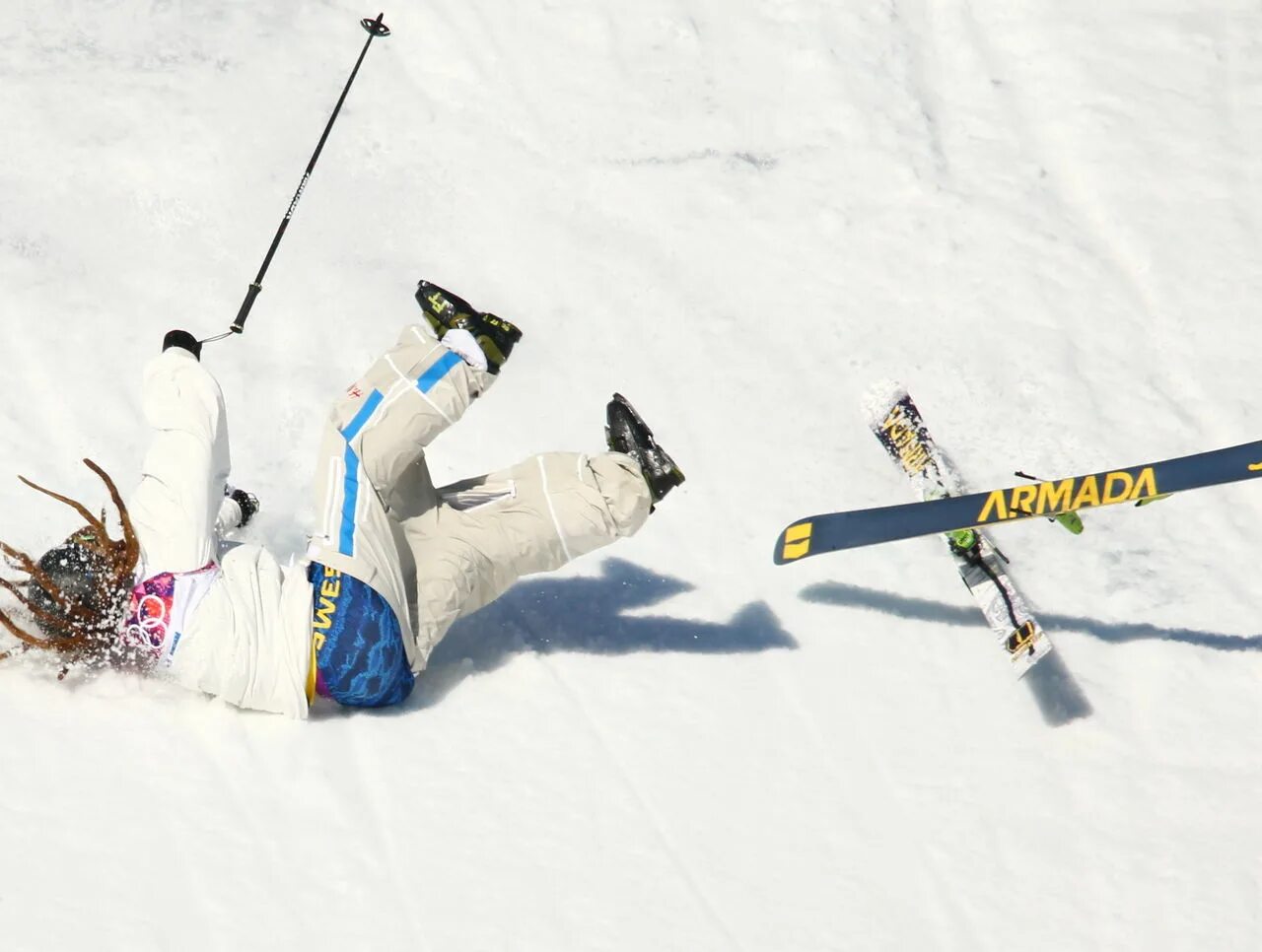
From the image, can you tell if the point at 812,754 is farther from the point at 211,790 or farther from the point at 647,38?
the point at 647,38

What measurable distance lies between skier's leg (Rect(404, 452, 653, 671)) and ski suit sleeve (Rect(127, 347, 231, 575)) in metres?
0.62

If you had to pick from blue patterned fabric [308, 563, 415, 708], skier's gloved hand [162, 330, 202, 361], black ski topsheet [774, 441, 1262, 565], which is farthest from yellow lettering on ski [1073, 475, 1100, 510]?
skier's gloved hand [162, 330, 202, 361]

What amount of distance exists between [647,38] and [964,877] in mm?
4596

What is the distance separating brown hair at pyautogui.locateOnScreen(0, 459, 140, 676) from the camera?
385cm

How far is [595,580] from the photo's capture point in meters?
4.96

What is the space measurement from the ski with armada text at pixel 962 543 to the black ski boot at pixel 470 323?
170 cm

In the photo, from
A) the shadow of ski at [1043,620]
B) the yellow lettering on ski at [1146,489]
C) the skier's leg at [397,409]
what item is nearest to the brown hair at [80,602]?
the skier's leg at [397,409]

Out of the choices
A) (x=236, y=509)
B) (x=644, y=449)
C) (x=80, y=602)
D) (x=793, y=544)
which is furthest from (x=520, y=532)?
(x=80, y=602)

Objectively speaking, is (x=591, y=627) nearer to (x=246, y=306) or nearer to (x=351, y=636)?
(x=351, y=636)

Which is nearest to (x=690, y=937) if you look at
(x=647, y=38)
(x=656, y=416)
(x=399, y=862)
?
(x=399, y=862)

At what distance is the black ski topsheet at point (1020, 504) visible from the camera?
4453 mm

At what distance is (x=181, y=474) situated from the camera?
3.94m

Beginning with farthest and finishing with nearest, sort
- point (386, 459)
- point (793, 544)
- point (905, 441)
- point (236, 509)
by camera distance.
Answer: point (905, 441) < point (236, 509) < point (793, 544) < point (386, 459)

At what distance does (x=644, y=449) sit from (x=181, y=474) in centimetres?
131
